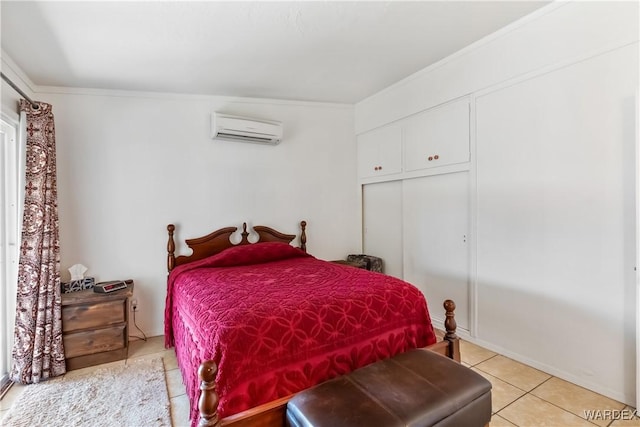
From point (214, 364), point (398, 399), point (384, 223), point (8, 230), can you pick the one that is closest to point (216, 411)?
point (214, 364)

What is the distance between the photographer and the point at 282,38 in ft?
7.82

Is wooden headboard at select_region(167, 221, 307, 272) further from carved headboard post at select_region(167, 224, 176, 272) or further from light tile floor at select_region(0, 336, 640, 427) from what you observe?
light tile floor at select_region(0, 336, 640, 427)

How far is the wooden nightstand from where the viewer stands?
8.40 feet

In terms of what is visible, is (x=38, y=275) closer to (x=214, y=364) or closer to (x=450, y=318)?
(x=214, y=364)

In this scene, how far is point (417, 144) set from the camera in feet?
11.0

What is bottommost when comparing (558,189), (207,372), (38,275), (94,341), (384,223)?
(94,341)

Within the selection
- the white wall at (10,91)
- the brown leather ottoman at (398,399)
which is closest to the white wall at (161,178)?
the white wall at (10,91)

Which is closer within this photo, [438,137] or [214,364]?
[214,364]

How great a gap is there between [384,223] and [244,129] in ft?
6.45

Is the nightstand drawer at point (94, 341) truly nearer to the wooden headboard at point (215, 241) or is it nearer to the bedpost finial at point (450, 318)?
the wooden headboard at point (215, 241)

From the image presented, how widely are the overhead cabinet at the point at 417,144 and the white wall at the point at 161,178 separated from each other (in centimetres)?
58

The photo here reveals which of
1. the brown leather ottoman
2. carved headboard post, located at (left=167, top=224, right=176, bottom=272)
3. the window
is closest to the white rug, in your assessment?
the window

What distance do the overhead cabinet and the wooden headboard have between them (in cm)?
118

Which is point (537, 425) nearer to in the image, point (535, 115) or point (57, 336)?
point (535, 115)
